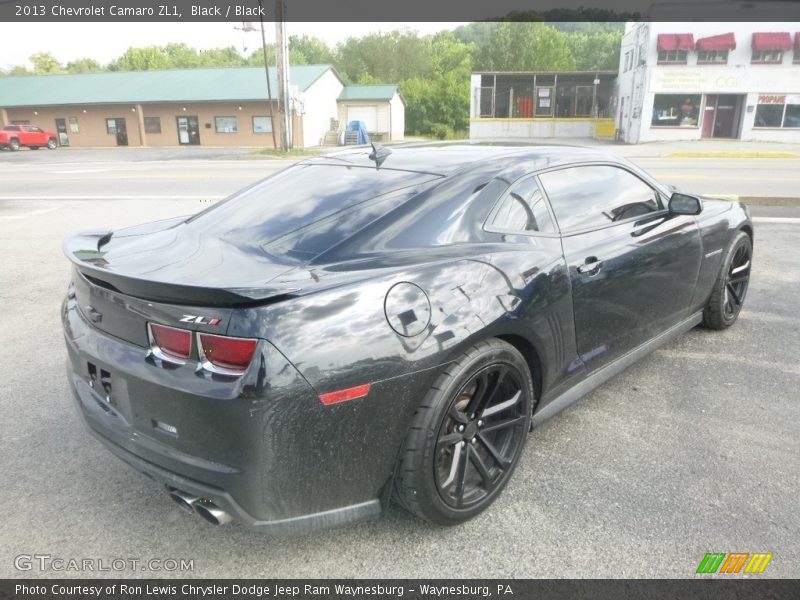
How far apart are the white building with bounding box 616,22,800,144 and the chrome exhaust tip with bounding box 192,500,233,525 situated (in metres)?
40.8

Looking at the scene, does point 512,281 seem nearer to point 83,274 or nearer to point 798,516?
point 798,516

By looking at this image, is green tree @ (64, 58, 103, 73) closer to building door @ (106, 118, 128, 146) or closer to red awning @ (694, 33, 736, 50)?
building door @ (106, 118, 128, 146)

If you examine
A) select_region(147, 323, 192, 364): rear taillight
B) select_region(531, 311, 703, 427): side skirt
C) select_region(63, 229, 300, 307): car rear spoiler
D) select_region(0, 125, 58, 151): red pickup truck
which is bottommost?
select_region(0, 125, 58, 151): red pickup truck

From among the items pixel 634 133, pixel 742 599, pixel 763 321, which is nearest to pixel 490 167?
pixel 742 599

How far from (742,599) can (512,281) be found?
4.81ft

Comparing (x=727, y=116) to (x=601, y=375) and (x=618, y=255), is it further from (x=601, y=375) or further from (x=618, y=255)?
(x=601, y=375)

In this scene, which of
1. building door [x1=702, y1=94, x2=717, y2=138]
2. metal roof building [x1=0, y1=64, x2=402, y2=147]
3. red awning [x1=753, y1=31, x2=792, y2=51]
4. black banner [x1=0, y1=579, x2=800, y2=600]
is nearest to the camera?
black banner [x1=0, y1=579, x2=800, y2=600]

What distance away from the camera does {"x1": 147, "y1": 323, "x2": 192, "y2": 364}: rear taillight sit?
2.12m

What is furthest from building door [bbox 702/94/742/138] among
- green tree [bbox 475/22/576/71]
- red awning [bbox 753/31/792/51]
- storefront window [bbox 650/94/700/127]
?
green tree [bbox 475/22/576/71]

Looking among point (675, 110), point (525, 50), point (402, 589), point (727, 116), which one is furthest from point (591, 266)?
point (525, 50)

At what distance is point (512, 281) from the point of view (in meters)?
2.67

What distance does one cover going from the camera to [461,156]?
323 centimetres

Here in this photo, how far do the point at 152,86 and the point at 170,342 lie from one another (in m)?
47.9

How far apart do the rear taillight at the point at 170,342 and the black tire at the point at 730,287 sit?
12.6ft
